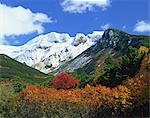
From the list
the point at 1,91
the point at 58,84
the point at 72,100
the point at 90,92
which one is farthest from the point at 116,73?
the point at 58,84

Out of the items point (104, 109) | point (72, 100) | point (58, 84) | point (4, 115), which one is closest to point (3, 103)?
point (4, 115)

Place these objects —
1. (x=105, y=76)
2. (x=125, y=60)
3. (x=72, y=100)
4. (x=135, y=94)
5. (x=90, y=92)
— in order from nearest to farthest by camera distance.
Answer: (x=135, y=94)
(x=72, y=100)
(x=90, y=92)
(x=125, y=60)
(x=105, y=76)

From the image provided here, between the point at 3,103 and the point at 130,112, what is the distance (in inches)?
728

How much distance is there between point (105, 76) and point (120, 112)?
69.2 ft

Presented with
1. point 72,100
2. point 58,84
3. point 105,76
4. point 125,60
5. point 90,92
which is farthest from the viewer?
point 58,84

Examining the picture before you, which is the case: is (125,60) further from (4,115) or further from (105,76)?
(4,115)

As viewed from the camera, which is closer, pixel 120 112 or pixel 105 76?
pixel 120 112

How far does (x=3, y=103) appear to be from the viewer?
2256 inches

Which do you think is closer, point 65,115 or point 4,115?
point 65,115

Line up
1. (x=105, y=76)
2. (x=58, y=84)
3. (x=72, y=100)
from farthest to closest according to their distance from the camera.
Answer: (x=58, y=84), (x=105, y=76), (x=72, y=100)

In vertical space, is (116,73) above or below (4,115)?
above

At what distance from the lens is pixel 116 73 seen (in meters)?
69.1

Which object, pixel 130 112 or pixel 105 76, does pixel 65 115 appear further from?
pixel 105 76

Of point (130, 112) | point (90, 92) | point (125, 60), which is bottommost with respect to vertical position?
point (130, 112)
